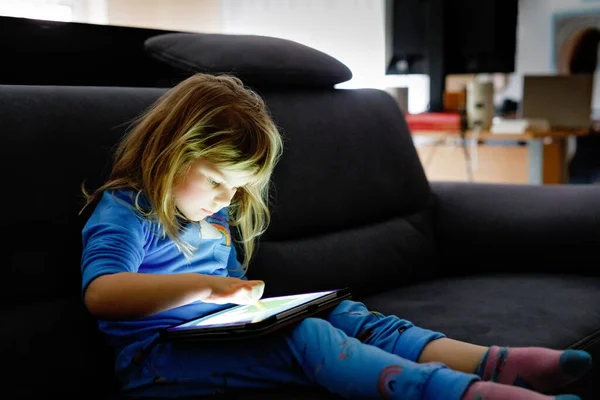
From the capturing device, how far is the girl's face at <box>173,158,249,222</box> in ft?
3.88

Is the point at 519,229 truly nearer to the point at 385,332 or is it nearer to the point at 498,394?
the point at 385,332

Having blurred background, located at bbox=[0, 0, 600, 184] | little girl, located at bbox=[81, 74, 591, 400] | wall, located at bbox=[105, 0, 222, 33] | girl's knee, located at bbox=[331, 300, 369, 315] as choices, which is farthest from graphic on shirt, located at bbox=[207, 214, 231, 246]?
wall, located at bbox=[105, 0, 222, 33]

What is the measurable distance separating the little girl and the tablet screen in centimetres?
3

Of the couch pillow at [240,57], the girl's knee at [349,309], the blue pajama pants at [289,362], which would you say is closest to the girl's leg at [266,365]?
the blue pajama pants at [289,362]

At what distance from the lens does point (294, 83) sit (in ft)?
5.71

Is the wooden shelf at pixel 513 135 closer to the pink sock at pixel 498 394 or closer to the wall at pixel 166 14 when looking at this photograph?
the wall at pixel 166 14

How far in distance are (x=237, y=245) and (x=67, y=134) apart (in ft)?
1.31

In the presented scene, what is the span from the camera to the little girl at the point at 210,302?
1.02 metres

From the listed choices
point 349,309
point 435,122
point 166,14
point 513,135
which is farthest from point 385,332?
point 166,14

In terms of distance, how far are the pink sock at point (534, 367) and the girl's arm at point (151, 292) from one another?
1.17 feet

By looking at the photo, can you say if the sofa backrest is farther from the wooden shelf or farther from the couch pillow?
the wooden shelf

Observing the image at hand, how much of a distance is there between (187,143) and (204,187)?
76 millimetres

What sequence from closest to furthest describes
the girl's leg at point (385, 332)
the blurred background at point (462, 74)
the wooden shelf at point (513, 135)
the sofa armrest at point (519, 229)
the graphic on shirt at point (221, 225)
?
1. the girl's leg at point (385, 332)
2. the graphic on shirt at point (221, 225)
3. the sofa armrest at point (519, 229)
4. the wooden shelf at point (513, 135)
5. the blurred background at point (462, 74)

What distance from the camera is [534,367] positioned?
1.03m
